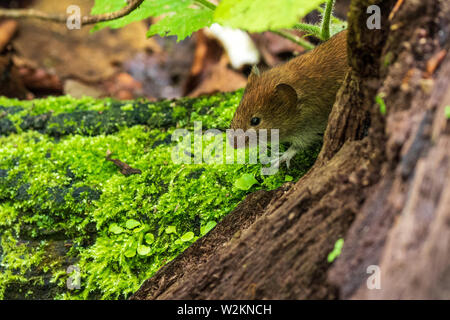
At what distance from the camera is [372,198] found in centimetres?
160

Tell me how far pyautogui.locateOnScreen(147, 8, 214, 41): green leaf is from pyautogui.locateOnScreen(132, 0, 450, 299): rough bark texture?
5.47 feet

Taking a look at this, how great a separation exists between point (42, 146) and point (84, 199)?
0.96 metres

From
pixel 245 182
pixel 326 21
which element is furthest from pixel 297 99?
pixel 245 182

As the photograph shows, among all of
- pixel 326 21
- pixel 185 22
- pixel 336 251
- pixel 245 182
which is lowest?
pixel 336 251

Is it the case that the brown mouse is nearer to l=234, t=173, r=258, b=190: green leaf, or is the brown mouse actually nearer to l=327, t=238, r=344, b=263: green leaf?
l=234, t=173, r=258, b=190: green leaf

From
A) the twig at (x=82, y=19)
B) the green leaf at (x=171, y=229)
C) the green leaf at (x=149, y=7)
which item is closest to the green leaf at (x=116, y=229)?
the green leaf at (x=171, y=229)

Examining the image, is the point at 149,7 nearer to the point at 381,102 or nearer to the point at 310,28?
the point at 310,28

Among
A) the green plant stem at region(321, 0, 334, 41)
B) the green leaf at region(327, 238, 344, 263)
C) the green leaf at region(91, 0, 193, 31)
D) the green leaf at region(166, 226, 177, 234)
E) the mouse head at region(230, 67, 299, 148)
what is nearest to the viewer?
the green leaf at region(327, 238, 344, 263)

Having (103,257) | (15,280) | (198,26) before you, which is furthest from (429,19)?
(15,280)

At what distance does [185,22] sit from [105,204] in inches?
66.2

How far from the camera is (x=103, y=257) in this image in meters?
2.80

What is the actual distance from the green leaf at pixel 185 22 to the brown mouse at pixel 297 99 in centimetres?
71

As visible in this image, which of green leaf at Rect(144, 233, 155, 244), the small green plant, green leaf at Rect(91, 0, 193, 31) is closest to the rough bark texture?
the small green plant

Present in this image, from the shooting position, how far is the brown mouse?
10.2ft
